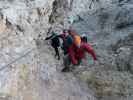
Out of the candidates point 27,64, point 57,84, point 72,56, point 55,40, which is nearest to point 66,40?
point 72,56

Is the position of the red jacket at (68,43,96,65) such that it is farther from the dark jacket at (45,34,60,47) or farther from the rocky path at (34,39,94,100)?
the dark jacket at (45,34,60,47)

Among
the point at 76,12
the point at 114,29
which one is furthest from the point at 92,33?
the point at 76,12

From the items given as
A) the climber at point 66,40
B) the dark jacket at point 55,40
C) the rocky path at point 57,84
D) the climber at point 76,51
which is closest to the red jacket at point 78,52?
the climber at point 76,51

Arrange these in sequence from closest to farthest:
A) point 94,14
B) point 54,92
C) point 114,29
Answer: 1. point 54,92
2. point 114,29
3. point 94,14

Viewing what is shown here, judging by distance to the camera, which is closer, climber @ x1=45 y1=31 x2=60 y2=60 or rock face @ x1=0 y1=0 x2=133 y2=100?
rock face @ x1=0 y1=0 x2=133 y2=100

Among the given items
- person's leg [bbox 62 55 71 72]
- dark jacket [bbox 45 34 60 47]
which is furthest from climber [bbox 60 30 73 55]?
dark jacket [bbox 45 34 60 47]

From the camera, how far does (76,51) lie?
11.6m

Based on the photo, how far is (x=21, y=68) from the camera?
30.0 feet

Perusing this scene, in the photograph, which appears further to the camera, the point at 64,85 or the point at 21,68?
the point at 64,85

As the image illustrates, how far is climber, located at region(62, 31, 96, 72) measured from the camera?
11078mm

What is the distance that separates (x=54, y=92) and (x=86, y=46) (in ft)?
6.40

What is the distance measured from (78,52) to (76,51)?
0.08 meters

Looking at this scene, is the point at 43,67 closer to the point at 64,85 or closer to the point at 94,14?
the point at 64,85

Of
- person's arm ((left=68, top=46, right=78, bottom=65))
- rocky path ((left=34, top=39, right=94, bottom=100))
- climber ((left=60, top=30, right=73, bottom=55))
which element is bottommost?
rocky path ((left=34, top=39, right=94, bottom=100))
